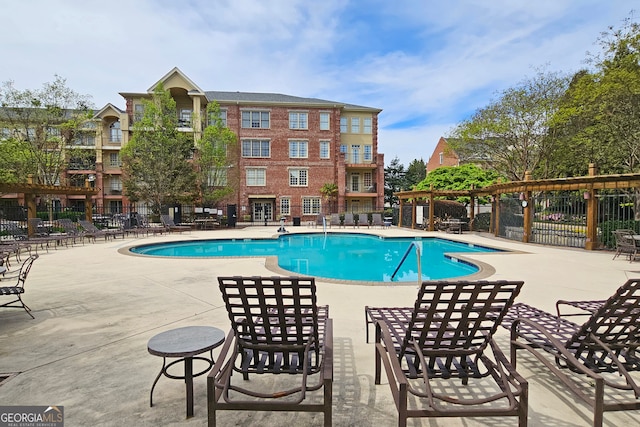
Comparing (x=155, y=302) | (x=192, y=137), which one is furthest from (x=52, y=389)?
(x=192, y=137)

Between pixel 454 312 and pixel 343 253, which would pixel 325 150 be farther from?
pixel 454 312

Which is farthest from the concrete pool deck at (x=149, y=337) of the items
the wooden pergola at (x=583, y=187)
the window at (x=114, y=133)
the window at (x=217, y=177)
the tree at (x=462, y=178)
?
the window at (x=114, y=133)

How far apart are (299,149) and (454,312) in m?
30.7

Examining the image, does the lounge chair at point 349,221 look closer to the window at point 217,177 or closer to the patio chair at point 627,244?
the window at point 217,177

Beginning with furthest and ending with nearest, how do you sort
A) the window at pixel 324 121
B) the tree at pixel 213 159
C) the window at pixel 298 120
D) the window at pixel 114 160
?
the window at pixel 114 160
the window at pixel 324 121
the window at pixel 298 120
the tree at pixel 213 159

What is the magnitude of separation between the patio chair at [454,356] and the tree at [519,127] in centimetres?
2524

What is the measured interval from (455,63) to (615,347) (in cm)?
1777

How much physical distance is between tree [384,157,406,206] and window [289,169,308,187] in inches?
802

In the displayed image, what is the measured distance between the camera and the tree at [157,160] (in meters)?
22.8

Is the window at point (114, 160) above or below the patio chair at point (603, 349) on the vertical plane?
above

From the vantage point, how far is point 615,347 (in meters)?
2.60

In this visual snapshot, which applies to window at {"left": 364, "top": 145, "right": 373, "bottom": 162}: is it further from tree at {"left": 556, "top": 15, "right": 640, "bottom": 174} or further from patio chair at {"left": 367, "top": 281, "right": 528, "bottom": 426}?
patio chair at {"left": 367, "top": 281, "right": 528, "bottom": 426}

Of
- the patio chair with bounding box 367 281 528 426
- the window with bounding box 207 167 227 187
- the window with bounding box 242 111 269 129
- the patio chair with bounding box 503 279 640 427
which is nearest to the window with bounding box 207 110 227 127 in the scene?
the window with bounding box 242 111 269 129

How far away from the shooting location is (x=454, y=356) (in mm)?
2418
